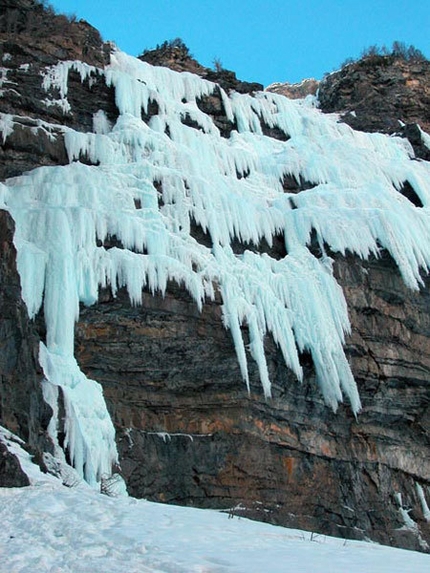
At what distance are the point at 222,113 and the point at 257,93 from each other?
2613 millimetres

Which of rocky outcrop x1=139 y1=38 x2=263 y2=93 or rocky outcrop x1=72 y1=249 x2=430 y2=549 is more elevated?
rocky outcrop x1=139 y1=38 x2=263 y2=93

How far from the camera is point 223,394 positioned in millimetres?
15367

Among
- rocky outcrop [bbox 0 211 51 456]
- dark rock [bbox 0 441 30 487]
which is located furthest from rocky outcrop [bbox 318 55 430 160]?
dark rock [bbox 0 441 30 487]

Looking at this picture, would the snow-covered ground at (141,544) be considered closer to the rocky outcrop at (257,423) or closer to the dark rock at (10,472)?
the dark rock at (10,472)

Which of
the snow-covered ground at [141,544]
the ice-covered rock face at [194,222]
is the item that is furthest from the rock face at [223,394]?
the snow-covered ground at [141,544]

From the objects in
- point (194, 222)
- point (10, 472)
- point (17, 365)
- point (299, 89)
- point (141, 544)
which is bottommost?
point (141, 544)

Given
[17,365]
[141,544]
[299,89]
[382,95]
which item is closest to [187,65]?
[382,95]

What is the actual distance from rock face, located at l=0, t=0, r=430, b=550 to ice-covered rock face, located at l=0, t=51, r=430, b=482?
393 millimetres

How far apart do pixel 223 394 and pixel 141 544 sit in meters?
10.2

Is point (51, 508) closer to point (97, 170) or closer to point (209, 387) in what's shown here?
point (209, 387)

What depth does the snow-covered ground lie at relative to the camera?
479cm

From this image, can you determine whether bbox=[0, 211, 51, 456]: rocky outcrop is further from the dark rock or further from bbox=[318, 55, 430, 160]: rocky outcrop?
bbox=[318, 55, 430, 160]: rocky outcrop

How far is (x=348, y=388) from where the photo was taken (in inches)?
671

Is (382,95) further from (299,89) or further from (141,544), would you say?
(141,544)
